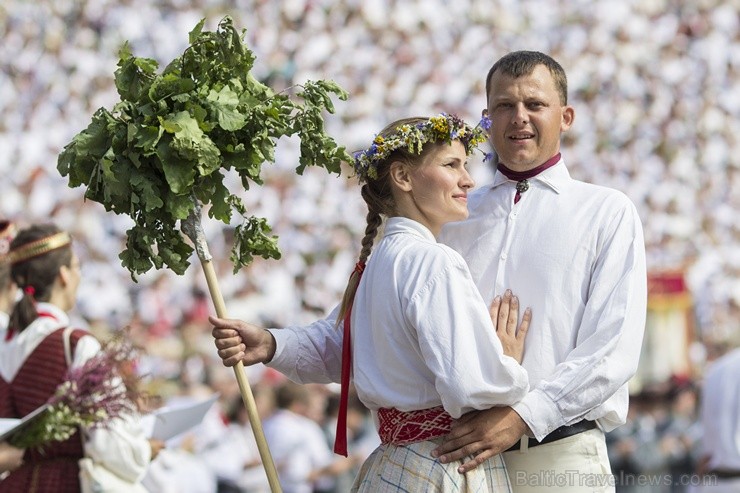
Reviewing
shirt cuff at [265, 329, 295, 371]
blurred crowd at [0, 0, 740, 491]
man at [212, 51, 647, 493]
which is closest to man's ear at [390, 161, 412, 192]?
man at [212, 51, 647, 493]

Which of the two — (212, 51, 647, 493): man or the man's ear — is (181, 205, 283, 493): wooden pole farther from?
the man's ear

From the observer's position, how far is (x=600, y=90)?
17484mm

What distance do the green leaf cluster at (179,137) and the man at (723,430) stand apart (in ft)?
11.6

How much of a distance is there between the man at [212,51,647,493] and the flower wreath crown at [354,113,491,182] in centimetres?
17

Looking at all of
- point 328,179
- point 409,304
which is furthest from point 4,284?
point 328,179

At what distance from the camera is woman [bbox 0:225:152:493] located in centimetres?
514

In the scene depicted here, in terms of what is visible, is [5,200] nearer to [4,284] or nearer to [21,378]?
[4,284]

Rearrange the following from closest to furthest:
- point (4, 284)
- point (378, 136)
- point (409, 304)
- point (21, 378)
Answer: point (409, 304) < point (378, 136) < point (21, 378) < point (4, 284)

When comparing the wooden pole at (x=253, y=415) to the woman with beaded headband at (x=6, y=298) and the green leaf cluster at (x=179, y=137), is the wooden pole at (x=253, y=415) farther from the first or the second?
the woman with beaded headband at (x=6, y=298)

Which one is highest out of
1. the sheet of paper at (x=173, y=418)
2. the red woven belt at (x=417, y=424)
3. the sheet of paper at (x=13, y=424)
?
the sheet of paper at (x=13, y=424)

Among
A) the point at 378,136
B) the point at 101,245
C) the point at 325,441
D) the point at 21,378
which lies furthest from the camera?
the point at 101,245

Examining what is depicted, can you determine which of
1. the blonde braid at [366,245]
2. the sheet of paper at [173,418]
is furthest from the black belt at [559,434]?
the sheet of paper at [173,418]

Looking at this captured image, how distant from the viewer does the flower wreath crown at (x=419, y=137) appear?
3.82 meters

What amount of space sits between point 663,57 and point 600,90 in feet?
3.86
